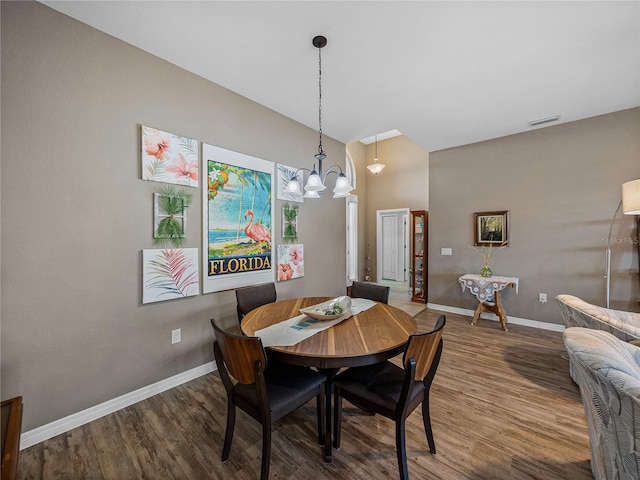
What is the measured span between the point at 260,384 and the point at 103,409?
5.24 feet

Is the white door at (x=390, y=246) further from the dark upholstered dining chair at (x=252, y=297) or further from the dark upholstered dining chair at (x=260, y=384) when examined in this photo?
the dark upholstered dining chair at (x=260, y=384)

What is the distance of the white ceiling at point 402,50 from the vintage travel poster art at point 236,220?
31.9 inches

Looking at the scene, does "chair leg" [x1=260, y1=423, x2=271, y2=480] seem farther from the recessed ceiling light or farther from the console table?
the recessed ceiling light

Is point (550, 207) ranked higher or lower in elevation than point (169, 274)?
higher

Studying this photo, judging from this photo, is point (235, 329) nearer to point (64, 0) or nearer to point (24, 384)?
point (24, 384)

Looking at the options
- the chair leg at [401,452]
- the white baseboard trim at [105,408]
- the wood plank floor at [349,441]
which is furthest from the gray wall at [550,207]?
the white baseboard trim at [105,408]

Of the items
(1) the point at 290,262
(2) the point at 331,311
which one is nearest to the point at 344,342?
(2) the point at 331,311

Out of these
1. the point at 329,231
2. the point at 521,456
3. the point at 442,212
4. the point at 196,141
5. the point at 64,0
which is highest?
the point at 64,0

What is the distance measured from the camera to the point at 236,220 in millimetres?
2779

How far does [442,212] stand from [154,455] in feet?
16.1

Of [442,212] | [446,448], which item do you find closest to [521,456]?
[446,448]

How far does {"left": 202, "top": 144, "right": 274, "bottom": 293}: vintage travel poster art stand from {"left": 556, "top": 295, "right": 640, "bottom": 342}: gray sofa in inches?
115

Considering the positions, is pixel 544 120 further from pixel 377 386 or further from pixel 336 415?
pixel 336 415

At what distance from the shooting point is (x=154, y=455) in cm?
161
